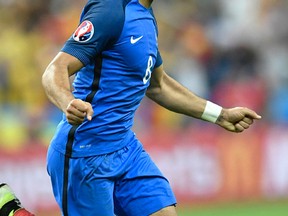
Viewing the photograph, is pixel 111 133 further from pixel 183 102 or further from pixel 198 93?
pixel 198 93

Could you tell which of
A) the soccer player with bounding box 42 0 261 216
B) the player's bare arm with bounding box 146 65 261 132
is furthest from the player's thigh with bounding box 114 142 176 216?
the player's bare arm with bounding box 146 65 261 132

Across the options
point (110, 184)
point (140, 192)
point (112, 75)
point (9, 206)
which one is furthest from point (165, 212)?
point (9, 206)

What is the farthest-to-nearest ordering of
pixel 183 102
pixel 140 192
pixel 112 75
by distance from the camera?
pixel 183 102
pixel 140 192
pixel 112 75

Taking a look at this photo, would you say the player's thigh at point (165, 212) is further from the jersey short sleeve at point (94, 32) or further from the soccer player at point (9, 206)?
the jersey short sleeve at point (94, 32)

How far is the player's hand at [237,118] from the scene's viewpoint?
5746 mm

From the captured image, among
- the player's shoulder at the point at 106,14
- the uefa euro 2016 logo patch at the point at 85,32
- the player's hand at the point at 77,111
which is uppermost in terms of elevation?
the player's shoulder at the point at 106,14

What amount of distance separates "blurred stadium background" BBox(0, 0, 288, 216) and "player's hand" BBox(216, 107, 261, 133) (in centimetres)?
473

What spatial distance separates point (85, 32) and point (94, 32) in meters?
0.05

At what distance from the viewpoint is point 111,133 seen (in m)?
5.14

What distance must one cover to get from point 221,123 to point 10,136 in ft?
16.5

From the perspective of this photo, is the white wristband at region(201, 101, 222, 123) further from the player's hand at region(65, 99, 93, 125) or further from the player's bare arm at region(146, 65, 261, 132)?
the player's hand at region(65, 99, 93, 125)

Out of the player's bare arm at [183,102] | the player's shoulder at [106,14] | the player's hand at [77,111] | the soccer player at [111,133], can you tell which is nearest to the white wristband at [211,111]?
the player's bare arm at [183,102]

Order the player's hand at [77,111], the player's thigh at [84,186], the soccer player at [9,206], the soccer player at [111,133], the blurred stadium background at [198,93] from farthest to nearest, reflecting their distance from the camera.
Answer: the blurred stadium background at [198,93] < the soccer player at [9,206] < the player's thigh at [84,186] < the soccer player at [111,133] < the player's hand at [77,111]

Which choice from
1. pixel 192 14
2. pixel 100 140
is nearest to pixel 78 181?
pixel 100 140
